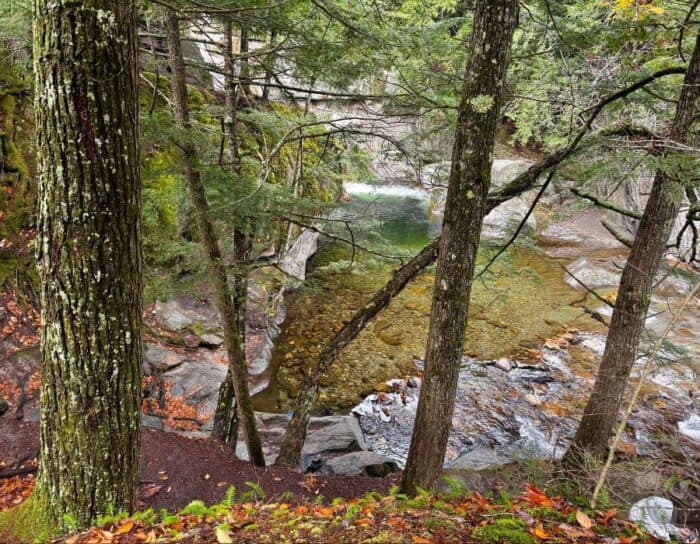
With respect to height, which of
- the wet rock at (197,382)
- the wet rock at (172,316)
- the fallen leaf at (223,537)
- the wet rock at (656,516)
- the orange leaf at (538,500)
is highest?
the orange leaf at (538,500)

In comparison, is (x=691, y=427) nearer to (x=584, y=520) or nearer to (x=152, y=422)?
(x=584, y=520)

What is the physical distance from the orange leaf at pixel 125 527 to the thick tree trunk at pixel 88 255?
364 mm

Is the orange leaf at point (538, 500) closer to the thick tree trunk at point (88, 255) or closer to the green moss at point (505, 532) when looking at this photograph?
the green moss at point (505, 532)

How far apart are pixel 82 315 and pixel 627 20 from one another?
5.81m

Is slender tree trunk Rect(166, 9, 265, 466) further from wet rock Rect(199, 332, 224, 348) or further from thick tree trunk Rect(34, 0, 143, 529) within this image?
wet rock Rect(199, 332, 224, 348)

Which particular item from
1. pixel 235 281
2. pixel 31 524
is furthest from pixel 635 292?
pixel 31 524

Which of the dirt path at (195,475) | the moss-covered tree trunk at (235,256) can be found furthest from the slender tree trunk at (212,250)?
the dirt path at (195,475)

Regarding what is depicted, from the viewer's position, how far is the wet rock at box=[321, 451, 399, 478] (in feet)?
21.3

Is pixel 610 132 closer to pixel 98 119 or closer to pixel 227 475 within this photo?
pixel 98 119

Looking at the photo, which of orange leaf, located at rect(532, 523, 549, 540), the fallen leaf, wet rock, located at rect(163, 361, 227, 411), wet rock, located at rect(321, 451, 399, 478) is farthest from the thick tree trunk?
wet rock, located at rect(163, 361, 227, 411)

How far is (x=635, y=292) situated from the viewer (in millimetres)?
5277

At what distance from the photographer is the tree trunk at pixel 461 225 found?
10.8 ft

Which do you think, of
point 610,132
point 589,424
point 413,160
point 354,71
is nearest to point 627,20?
point 610,132

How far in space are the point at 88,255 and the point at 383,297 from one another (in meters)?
3.50
